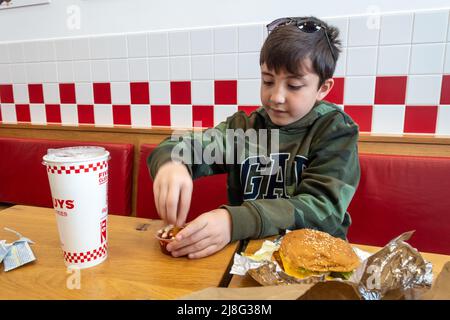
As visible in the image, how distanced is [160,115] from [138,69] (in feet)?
0.81

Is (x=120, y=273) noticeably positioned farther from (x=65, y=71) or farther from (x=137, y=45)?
(x=65, y=71)

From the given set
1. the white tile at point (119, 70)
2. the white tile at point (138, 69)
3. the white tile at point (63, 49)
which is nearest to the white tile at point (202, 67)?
the white tile at point (138, 69)

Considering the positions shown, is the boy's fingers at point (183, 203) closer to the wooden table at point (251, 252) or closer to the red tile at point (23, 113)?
the wooden table at point (251, 252)

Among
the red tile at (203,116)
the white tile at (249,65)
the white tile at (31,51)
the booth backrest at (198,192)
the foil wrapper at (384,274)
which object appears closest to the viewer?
the foil wrapper at (384,274)

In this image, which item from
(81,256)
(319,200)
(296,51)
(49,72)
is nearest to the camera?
(81,256)

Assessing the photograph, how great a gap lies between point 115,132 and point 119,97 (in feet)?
0.59

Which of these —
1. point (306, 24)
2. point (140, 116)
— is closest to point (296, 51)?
point (306, 24)

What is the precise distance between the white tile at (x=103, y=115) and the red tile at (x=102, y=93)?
3cm

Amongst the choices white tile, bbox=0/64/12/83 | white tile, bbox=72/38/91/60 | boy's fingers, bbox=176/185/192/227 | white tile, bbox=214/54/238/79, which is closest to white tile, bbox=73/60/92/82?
white tile, bbox=72/38/91/60

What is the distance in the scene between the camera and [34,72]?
70.7 inches

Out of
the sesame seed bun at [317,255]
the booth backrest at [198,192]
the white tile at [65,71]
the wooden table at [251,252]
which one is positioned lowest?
the booth backrest at [198,192]

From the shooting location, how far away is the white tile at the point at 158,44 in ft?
5.07

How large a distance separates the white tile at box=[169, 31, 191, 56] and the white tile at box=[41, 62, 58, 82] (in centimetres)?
69

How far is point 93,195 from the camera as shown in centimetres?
56
